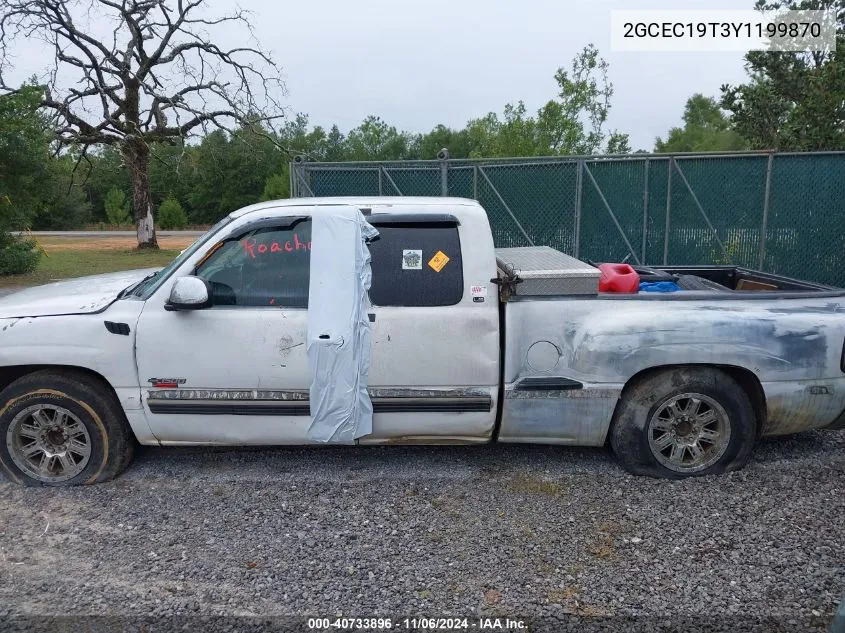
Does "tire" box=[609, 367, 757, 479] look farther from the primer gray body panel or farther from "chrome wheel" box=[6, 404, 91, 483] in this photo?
"chrome wheel" box=[6, 404, 91, 483]

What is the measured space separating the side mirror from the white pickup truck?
37mm

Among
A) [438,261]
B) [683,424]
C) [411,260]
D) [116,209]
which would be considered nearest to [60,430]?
[411,260]

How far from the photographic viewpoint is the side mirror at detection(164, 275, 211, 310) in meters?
4.08

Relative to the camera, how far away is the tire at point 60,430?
424 centimetres

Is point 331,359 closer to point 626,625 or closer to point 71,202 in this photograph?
point 626,625

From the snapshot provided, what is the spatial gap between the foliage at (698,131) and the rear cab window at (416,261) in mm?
49996

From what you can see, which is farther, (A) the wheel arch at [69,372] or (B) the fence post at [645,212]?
(B) the fence post at [645,212]

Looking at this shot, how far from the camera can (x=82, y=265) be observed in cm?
1980

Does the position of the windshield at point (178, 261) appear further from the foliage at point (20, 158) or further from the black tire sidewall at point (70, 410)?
the foliage at point (20, 158)

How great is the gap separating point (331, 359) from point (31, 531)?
187cm

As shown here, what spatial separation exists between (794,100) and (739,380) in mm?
17581

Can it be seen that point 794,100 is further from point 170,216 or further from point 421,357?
point 170,216

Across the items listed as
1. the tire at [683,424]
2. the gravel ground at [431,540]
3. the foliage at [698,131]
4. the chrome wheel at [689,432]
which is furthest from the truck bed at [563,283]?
the foliage at [698,131]

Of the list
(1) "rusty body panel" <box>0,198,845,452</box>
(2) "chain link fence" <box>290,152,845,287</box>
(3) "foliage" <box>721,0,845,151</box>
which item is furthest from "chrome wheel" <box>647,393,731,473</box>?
(3) "foliage" <box>721,0,845,151</box>
